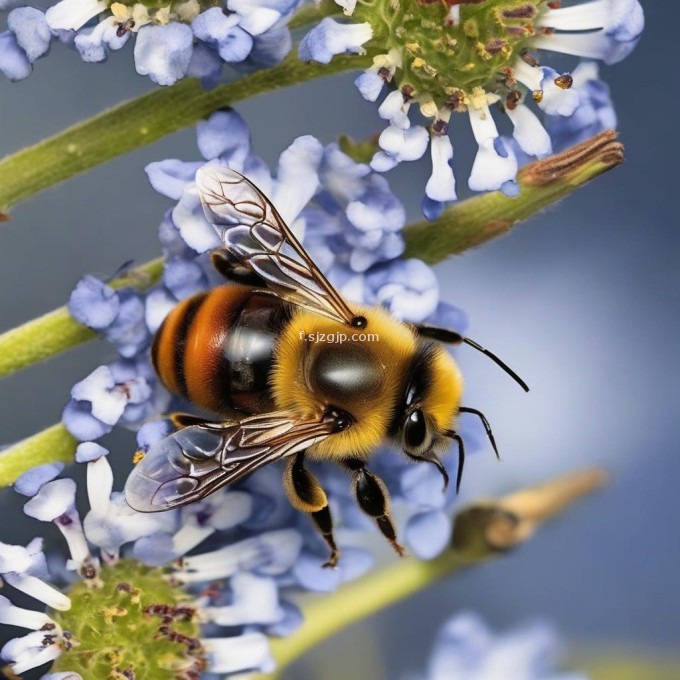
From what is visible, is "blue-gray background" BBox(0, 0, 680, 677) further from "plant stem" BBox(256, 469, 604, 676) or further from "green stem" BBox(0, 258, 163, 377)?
"green stem" BBox(0, 258, 163, 377)

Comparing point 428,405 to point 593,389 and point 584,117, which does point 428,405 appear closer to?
point 584,117

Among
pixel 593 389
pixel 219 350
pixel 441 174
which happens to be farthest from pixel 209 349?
pixel 593 389

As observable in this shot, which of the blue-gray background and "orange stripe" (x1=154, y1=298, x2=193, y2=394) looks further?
the blue-gray background

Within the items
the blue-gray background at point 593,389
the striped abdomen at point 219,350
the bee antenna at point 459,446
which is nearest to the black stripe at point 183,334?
the striped abdomen at point 219,350

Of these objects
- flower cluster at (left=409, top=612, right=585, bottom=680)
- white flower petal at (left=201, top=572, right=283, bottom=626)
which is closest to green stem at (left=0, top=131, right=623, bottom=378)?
white flower petal at (left=201, top=572, right=283, bottom=626)

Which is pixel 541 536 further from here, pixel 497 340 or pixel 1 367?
pixel 1 367

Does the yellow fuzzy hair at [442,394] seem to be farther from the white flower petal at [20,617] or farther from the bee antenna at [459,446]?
the white flower petal at [20,617]
